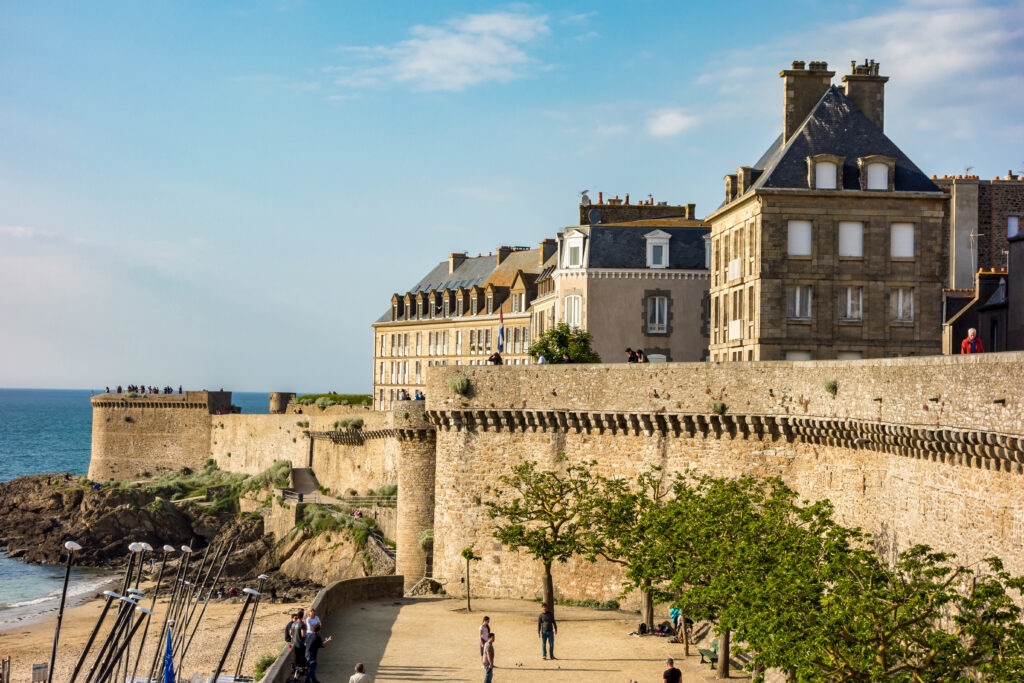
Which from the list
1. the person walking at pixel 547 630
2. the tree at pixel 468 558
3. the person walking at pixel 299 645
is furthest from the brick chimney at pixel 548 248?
the person walking at pixel 299 645

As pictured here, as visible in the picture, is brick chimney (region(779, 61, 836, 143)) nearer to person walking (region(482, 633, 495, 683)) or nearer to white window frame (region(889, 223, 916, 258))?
white window frame (region(889, 223, 916, 258))

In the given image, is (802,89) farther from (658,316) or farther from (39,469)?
(39,469)

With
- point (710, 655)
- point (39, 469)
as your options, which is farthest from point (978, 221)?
point (39, 469)

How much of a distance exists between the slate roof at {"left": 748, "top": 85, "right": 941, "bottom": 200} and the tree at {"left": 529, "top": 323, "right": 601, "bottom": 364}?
8.03m

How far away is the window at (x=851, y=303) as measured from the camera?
31.0 metres

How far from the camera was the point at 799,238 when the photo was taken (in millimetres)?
31078

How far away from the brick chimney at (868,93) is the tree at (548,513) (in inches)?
532

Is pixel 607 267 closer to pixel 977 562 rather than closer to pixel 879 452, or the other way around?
pixel 879 452

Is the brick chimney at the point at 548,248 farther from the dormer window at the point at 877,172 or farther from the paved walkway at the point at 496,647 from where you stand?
the paved walkway at the point at 496,647

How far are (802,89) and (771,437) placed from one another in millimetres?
13290

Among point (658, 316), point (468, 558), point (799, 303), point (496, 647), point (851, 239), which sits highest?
point (851, 239)

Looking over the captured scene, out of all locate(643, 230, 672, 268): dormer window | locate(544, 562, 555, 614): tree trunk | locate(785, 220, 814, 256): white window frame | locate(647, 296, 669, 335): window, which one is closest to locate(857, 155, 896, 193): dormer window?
locate(785, 220, 814, 256): white window frame

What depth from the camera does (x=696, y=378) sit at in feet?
83.7

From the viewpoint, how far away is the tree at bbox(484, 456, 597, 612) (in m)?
27.2
